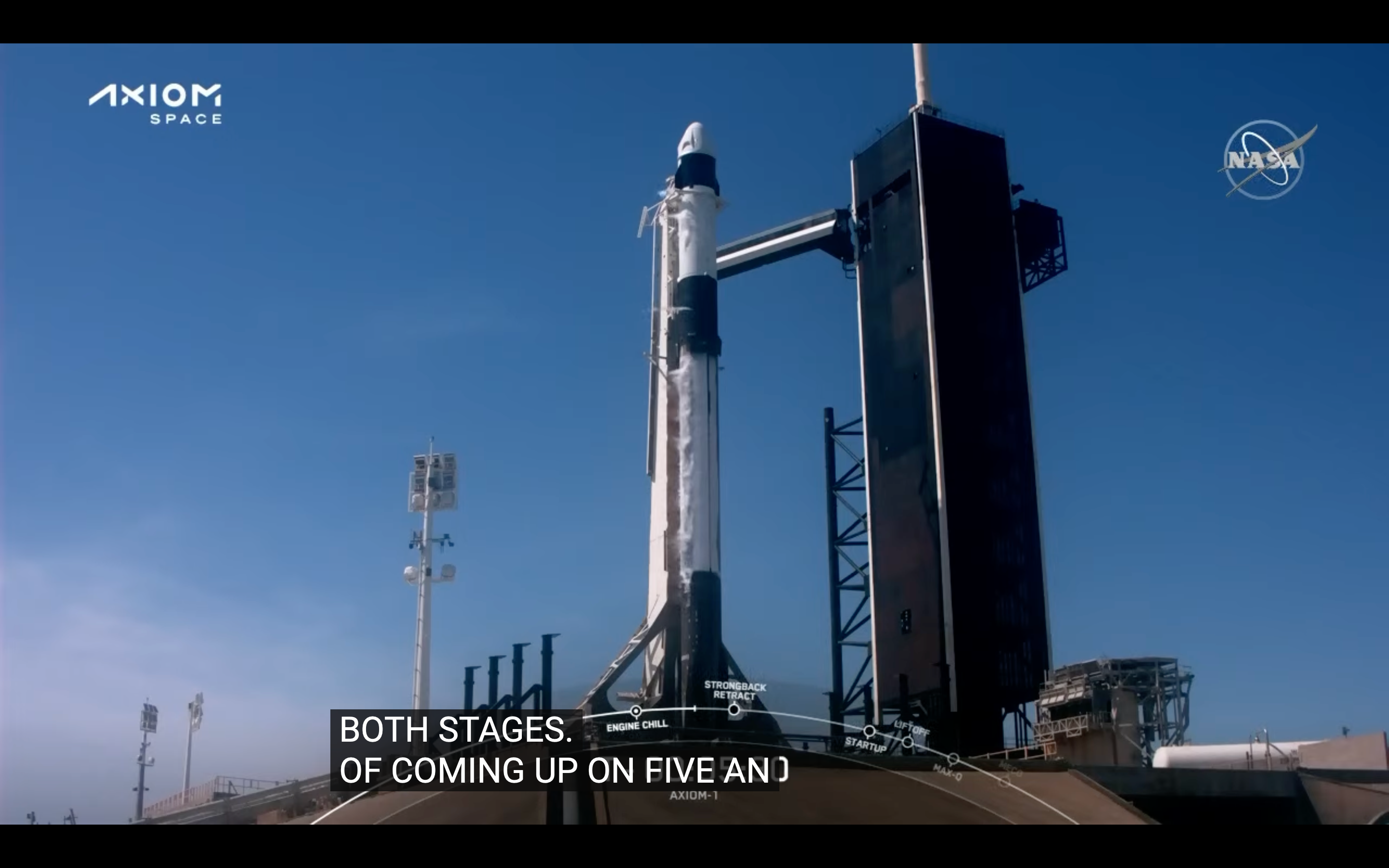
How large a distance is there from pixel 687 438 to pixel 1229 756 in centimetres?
1873

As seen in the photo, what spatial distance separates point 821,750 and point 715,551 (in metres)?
8.90

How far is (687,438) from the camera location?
4272cm

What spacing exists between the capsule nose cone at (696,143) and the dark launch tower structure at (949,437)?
6371mm

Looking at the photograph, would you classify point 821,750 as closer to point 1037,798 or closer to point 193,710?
point 1037,798

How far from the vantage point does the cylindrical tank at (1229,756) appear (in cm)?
3309

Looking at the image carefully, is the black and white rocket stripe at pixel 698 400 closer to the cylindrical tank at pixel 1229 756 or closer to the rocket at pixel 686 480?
the rocket at pixel 686 480

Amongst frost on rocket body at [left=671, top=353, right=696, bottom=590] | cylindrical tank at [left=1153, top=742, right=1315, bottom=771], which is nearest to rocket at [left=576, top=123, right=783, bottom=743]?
frost on rocket body at [left=671, top=353, right=696, bottom=590]

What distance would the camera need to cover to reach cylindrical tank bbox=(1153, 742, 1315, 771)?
3309cm

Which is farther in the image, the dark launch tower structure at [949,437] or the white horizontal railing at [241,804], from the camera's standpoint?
the dark launch tower structure at [949,437]

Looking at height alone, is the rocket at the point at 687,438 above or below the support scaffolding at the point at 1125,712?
above

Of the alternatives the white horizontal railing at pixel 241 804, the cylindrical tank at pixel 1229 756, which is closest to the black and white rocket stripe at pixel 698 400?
the cylindrical tank at pixel 1229 756

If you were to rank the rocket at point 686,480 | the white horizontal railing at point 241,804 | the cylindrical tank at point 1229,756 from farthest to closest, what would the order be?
1. the rocket at point 686,480
2. the cylindrical tank at point 1229,756
3. the white horizontal railing at point 241,804
